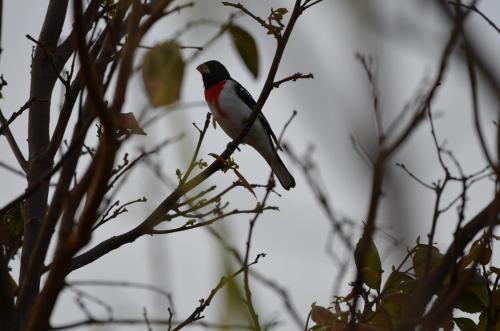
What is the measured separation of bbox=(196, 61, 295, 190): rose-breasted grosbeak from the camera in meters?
6.35

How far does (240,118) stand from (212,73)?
0.91 metres

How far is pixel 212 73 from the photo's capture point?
23.3ft

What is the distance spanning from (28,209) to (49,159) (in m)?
0.24

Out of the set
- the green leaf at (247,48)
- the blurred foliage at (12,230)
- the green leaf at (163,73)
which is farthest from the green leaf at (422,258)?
the blurred foliage at (12,230)

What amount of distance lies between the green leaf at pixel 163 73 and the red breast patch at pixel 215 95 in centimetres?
452

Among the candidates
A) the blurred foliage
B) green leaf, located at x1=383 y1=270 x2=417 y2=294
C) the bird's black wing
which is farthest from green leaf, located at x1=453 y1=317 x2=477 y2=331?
the bird's black wing

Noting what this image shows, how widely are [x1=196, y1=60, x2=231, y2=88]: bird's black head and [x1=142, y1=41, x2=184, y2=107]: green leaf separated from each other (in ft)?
17.0

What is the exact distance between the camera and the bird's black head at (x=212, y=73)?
706cm

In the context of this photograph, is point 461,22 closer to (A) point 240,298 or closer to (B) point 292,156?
(A) point 240,298

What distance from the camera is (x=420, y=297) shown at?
4.99 feet

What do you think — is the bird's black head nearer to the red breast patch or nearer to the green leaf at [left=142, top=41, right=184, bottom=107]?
the red breast patch

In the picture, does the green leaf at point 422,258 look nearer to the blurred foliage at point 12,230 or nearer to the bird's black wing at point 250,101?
the blurred foliage at point 12,230

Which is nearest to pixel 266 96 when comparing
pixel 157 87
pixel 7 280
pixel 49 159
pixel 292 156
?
pixel 292 156

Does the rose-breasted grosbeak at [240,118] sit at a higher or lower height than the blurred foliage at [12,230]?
higher
